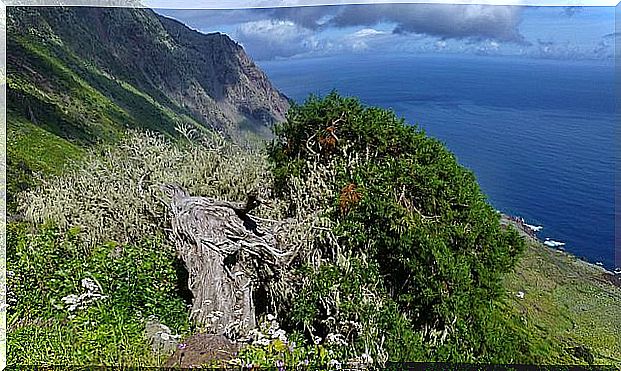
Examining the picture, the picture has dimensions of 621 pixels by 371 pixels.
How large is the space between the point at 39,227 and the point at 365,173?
195 centimetres

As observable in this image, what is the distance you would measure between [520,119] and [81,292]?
637cm

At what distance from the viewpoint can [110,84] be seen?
61.5ft

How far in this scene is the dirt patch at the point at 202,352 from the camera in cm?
229

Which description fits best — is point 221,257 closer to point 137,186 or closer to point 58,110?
point 137,186

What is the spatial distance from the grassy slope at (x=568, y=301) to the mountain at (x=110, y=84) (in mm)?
2327

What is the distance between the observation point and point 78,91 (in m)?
15.1

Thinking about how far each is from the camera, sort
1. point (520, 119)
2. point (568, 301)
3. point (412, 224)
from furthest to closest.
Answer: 1. point (520, 119)
2. point (568, 301)
3. point (412, 224)

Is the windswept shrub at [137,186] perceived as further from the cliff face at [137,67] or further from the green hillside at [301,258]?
the cliff face at [137,67]

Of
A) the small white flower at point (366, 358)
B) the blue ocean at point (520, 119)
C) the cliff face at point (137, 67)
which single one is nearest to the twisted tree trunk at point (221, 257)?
the small white flower at point (366, 358)

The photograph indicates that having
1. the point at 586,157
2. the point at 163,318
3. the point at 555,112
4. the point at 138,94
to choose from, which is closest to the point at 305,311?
the point at 163,318

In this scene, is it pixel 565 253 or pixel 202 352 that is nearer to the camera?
pixel 202 352

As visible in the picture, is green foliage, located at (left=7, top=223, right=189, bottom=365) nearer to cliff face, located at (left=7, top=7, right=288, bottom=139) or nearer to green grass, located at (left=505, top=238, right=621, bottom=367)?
green grass, located at (left=505, top=238, right=621, bottom=367)

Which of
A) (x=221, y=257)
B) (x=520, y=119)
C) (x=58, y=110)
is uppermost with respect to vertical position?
(x=221, y=257)

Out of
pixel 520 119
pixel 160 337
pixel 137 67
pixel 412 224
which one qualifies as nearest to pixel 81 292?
pixel 160 337
